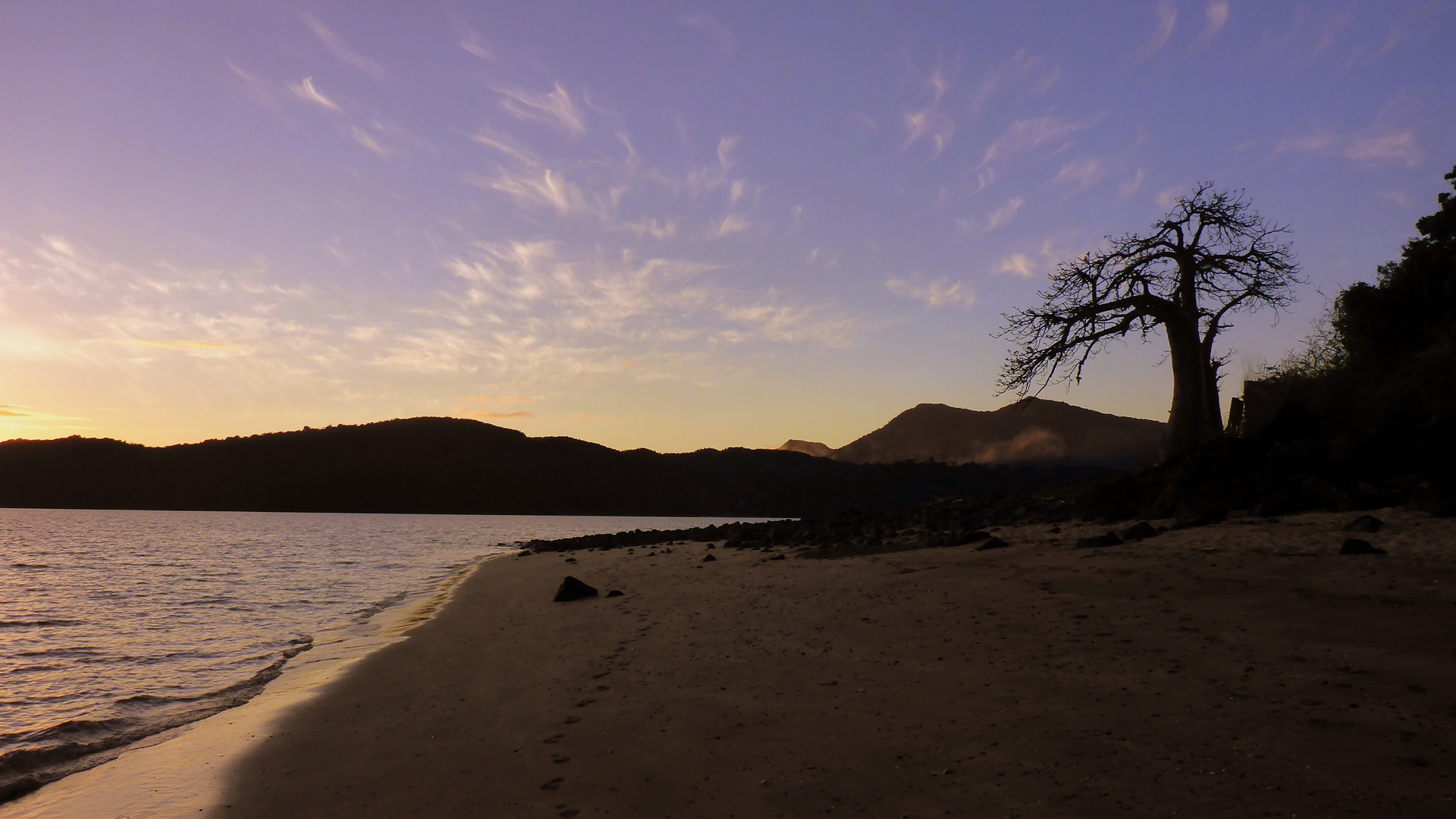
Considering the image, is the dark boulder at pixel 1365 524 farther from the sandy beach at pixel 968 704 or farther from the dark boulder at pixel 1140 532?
the dark boulder at pixel 1140 532

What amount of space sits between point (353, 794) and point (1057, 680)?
21.1ft

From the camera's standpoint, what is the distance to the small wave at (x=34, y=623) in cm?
2011

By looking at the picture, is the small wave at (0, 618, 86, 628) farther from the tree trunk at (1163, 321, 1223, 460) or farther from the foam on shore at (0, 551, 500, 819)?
the tree trunk at (1163, 321, 1223, 460)

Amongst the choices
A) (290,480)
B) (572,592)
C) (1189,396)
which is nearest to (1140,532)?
(1189,396)

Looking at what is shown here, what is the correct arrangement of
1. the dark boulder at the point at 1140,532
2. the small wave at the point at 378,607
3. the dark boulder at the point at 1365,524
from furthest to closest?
the small wave at the point at 378,607 < the dark boulder at the point at 1140,532 < the dark boulder at the point at 1365,524

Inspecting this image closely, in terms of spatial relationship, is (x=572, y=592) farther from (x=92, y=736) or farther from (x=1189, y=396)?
(x=1189, y=396)

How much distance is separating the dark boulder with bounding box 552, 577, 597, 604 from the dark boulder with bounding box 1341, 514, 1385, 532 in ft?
46.9

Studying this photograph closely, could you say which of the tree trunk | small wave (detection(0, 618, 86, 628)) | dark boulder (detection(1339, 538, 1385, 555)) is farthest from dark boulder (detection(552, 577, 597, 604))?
the tree trunk

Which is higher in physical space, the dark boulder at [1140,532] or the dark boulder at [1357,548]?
the dark boulder at [1140,532]

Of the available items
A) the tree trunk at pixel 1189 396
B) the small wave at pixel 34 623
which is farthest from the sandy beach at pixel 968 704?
the small wave at pixel 34 623

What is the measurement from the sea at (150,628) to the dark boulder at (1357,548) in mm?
15649

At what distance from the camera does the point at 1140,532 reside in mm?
15039

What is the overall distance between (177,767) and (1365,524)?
15.9 meters

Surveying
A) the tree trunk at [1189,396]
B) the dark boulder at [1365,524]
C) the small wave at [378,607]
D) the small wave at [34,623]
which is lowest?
the small wave at [378,607]
